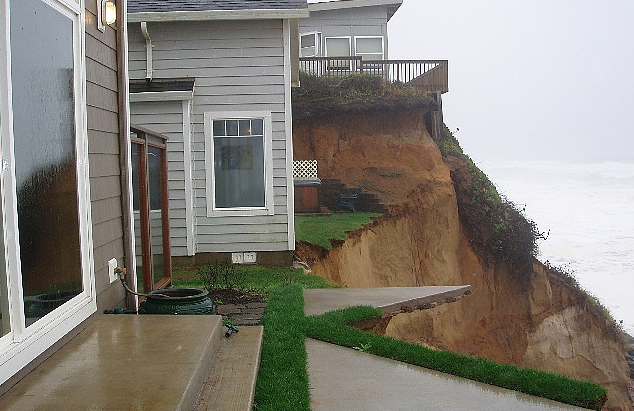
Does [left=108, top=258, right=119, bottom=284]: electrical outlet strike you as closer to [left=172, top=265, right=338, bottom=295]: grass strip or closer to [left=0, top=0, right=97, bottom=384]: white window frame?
[left=0, top=0, right=97, bottom=384]: white window frame

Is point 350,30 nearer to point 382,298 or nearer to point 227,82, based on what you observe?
point 227,82

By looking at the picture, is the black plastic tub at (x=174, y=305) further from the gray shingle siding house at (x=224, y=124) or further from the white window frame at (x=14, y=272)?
the gray shingle siding house at (x=224, y=124)

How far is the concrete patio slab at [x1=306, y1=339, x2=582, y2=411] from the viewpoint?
4523mm

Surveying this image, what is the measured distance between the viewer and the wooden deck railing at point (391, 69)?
21.2 m

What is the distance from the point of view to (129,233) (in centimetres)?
578

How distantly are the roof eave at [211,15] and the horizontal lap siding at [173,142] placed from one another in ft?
4.71

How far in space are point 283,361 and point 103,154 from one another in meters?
2.21

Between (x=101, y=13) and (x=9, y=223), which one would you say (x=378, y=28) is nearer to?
(x=101, y=13)

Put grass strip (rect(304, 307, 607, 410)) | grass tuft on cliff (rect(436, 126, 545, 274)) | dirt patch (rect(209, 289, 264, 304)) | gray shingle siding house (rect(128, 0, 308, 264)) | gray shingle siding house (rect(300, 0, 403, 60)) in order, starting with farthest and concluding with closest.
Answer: gray shingle siding house (rect(300, 0, 403, 60)) → grass tuft on cliff (rect(436, 126, 545, 274)) → gray shingle siding house (rect(128, 0, 308, 264)) → dirt patch (rect(209, 289, 264, 304)) → grass strip (rect(304, 307, 607, 410))

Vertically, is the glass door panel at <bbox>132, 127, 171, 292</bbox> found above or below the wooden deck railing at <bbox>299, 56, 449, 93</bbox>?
below

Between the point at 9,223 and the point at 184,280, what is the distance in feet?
21.5

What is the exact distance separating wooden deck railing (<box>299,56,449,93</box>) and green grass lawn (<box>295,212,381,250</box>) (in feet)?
17.2

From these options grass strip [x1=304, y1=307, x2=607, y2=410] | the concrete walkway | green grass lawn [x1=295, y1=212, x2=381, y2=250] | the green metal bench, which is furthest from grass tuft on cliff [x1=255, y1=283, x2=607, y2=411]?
the green metal bench

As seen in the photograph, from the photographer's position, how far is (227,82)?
1138 centimetres
